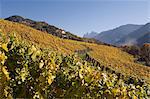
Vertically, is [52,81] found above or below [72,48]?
below

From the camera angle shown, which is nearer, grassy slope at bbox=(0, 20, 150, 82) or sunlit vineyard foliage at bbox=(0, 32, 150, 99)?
sunlit vineyard foliage at bbox=(0, 32, 150, 99)

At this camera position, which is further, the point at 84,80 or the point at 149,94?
the point at 149,94

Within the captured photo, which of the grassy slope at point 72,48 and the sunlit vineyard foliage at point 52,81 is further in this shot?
the grassy slope at point 72,48

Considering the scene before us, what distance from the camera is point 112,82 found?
575 inches

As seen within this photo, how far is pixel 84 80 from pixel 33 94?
1.89 meters

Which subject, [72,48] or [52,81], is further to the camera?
[72,48]

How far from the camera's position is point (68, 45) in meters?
64.2

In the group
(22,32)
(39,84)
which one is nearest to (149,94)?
(39,84)

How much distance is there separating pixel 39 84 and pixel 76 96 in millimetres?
1403

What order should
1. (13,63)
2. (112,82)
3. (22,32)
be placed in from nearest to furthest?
(112,82), (13,63), (22,32)

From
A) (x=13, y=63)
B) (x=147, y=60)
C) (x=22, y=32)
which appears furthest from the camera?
(x=147, y=60)

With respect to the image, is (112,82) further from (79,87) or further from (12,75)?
(12,75)

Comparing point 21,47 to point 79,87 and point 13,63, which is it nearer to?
point 13,63

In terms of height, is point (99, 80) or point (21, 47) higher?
point (21, 47)
